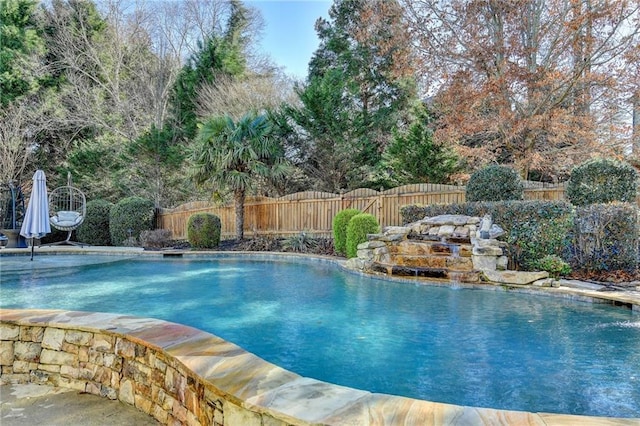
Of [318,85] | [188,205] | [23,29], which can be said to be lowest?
[188,205]

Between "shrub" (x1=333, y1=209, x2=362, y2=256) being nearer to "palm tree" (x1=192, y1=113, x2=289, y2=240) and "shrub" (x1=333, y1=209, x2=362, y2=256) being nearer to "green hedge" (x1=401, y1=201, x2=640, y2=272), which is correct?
"green hedge" (x1=401, y1=201, x2=640, y2=272)

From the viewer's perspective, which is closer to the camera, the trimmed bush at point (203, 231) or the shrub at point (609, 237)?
the shrub at point (609, 237)

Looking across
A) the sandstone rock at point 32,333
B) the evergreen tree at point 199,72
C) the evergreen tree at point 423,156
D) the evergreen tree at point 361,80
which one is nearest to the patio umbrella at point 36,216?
the sandstone rock at point 32,333

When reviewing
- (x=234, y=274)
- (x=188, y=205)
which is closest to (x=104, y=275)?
(x=234, y=274)

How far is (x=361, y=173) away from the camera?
14.0 m

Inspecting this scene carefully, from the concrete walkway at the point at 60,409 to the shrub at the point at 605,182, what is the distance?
7.57m

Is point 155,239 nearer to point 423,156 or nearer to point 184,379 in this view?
point 423,156

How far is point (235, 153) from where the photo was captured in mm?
11297

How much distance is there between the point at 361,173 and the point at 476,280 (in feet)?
27.9

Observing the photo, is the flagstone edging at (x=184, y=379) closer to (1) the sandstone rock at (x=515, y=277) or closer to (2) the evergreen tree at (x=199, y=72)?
(1) the sandstone rock at (x=515, y=277)

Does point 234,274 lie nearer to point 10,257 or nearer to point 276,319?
point 276,319

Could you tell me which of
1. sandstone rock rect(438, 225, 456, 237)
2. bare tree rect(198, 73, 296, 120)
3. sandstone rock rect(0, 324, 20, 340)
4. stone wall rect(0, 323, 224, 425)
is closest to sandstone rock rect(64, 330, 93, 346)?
→ stone wall rect(0, 323, 224, 425)

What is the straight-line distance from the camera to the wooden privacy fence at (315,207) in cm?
951

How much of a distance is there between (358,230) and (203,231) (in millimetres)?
4905
